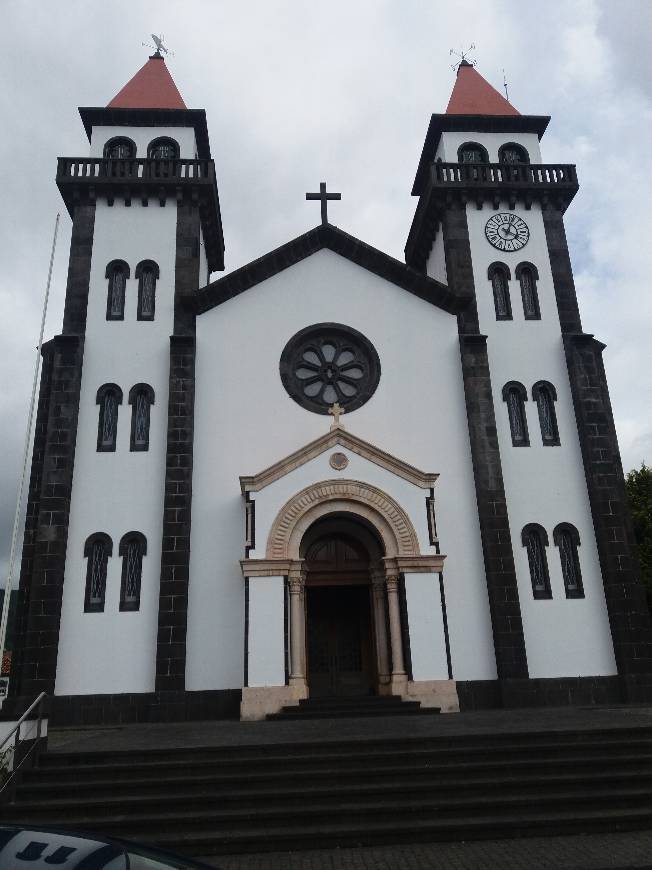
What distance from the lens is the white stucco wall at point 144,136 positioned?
21.6 meters

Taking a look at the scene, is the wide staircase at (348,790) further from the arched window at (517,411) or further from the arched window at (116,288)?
the arched window at (116,288)

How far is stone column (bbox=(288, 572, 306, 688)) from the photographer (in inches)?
596

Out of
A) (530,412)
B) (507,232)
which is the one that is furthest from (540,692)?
(507,232)

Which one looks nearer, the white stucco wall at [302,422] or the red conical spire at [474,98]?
the white stucco wall at [302,422]

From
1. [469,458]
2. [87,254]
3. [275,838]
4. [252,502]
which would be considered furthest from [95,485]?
[275,838]

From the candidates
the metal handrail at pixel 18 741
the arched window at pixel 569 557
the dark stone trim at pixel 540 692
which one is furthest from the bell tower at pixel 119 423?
the arched window at pixel 569 557

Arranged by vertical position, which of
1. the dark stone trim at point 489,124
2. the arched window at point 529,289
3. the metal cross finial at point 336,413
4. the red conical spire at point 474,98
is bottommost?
the metal cross finial at point 336,413

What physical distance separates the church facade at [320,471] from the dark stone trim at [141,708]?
50 millimetres

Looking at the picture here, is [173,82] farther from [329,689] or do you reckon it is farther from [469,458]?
[329,689]

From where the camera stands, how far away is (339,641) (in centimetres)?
1716

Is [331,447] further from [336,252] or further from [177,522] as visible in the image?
[336,252]

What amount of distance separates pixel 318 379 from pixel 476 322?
4954mm

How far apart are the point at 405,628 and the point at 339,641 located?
243cm

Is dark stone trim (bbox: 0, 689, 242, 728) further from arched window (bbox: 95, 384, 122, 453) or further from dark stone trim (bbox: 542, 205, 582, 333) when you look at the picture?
dark stone trim (bbox: 542, 205, 582, 333)
